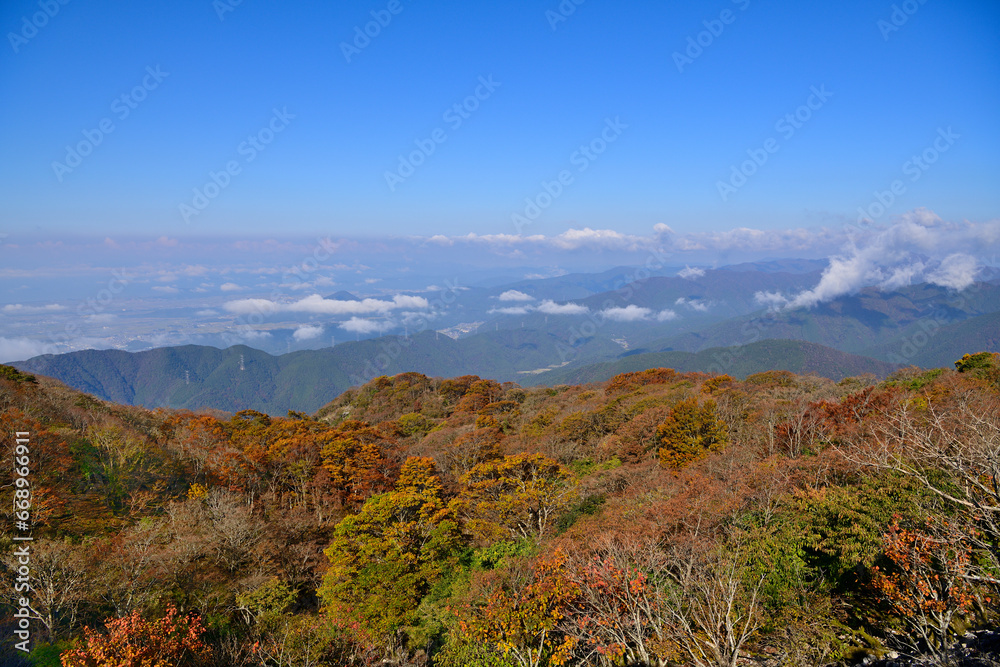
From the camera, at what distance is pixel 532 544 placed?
17.6 m

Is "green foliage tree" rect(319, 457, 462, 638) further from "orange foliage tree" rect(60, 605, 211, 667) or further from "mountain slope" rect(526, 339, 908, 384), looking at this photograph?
"mountain slope" rect(526, 339, 908, 384)

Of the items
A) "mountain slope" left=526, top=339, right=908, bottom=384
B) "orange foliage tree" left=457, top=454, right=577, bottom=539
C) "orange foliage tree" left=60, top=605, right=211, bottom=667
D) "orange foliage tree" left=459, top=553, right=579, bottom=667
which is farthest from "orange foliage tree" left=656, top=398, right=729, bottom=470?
"mountain slope" left=526, top=339, right=908, bottom=384

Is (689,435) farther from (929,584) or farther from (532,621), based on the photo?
(532,621)

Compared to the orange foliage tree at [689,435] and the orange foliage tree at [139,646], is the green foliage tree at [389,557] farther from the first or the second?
the orange foliage tree at [689,435]

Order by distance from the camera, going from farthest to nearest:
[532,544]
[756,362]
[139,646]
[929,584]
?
[756,362]
[532,544]
[139,646]
[929,584]

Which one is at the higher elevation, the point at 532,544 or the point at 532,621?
Result: the point at 532,621

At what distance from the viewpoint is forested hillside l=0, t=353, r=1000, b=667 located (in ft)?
30.7

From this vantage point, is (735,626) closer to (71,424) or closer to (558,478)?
(558,478)

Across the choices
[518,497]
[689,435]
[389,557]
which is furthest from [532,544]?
[689,435]

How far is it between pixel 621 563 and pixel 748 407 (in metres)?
26.2

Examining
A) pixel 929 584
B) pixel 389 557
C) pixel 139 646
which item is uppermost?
pixel 929 584

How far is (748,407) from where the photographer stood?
32.1m

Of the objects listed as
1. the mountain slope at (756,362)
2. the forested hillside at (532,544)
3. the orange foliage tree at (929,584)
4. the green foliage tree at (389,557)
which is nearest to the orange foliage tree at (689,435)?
the forested hillside at (532,544)

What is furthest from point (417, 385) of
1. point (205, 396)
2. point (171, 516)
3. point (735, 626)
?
point (205, 396)
